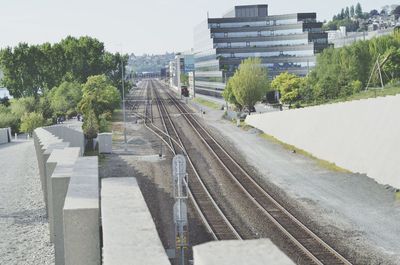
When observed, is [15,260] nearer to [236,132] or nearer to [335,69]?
[236,132]

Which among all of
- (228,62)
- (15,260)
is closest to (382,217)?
(15,260)

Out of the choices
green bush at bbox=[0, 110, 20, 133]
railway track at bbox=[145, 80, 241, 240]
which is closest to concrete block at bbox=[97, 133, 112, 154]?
railway track at bbox=[145, 80, 241, 240]

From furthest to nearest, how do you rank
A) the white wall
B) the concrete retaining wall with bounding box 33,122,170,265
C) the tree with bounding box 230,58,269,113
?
1. the tree with bounding box 230,58,269,113
2. the white wall
3. the concrete retaining wall with bounding box 33,122,170,265

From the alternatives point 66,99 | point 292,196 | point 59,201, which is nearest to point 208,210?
point 292,196

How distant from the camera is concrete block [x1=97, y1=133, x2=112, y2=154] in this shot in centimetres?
4888

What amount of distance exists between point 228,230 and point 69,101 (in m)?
79.5

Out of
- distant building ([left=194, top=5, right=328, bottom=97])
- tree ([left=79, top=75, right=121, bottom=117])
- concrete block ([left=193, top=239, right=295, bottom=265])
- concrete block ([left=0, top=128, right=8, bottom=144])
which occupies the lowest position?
concrete block ([left=0, top=128, right=8, bottom=144])

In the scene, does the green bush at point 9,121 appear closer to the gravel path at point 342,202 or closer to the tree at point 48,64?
the tree at point 48,64

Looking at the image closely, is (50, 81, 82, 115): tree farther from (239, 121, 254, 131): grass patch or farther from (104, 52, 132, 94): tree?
(239, 121, 254, 131): grass patch

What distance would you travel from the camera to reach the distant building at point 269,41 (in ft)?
434

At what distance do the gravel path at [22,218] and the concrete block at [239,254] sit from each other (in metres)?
13.7

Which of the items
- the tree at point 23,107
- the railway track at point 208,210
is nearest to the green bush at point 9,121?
the tree at point 23,107

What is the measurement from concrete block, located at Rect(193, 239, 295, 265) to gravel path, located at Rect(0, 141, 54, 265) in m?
13.7

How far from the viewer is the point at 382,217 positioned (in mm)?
25688
